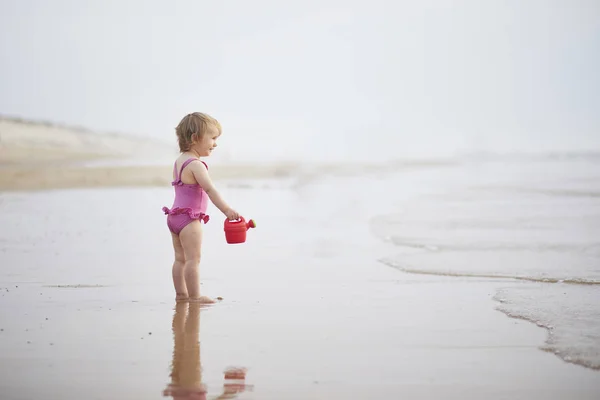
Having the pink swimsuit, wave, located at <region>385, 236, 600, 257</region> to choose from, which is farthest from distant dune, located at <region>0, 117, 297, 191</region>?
the pink swimsuit

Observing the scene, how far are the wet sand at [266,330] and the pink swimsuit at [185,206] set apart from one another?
38cm

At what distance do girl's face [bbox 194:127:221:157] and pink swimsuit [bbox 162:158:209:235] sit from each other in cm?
8

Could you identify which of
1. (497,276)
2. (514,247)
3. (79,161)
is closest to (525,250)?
(514,247)

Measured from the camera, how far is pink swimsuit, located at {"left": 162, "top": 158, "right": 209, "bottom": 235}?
3.77 meters

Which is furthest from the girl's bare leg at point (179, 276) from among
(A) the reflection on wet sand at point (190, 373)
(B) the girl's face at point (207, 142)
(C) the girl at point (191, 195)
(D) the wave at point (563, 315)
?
(D) the wave at point (563, 315)

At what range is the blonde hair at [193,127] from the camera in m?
3.77

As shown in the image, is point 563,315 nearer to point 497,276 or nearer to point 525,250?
point 497,276

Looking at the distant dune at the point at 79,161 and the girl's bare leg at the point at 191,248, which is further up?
the distant dune at the point at 79,161

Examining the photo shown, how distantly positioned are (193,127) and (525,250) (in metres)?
2.61

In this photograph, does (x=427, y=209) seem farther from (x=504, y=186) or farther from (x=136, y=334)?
(x=136, y=334)

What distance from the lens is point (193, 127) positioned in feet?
12.4

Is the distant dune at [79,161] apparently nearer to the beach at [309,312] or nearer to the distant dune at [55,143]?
the distant dune at [55,143]

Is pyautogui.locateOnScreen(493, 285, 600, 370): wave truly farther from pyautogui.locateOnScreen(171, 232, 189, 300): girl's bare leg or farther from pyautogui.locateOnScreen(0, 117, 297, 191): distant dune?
pyautogui.locateOnScreen(0, 117, 297, 191): distant dune

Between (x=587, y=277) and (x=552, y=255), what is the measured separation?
776mm
